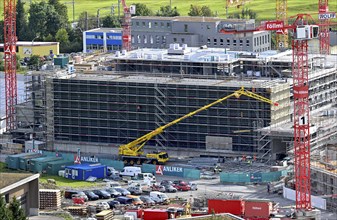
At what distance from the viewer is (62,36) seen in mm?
107312

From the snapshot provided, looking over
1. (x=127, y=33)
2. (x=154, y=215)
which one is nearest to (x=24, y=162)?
(x=154, y=215)

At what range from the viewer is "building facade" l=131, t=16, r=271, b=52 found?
84.6m

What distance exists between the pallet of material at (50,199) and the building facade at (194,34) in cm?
2624

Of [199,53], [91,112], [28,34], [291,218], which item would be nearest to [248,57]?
[199,53]

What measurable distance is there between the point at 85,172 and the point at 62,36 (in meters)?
42.5

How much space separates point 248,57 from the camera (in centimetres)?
7419

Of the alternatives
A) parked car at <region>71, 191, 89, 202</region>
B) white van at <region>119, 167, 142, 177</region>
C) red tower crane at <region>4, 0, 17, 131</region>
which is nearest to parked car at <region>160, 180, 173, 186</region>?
white van at <region>119, 167, 142, 177</region>

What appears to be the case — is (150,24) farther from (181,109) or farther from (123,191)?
(123,191)

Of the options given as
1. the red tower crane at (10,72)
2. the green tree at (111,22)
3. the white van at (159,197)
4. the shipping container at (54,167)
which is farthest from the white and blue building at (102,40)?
the white van at (159,197)

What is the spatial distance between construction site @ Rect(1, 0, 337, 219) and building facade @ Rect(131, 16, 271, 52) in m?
7.69

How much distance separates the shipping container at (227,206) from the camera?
184ft

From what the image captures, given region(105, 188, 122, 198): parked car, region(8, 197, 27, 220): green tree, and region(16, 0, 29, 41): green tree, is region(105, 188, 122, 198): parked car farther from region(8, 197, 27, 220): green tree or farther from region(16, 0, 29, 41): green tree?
region(16, 0, 29, 41): green tree

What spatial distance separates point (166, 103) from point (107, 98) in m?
3.06

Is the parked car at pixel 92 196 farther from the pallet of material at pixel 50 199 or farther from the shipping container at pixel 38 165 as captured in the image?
the shipping container at pixel 38 165
